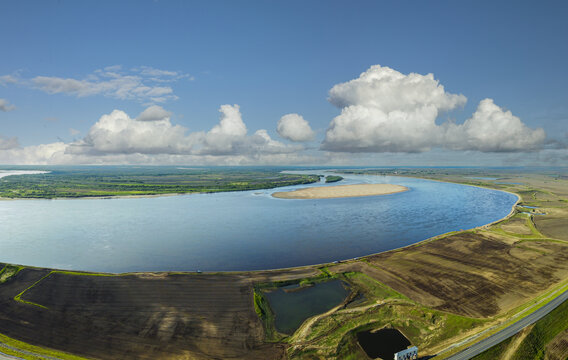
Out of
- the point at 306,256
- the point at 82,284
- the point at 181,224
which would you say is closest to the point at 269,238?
the point at 306,256

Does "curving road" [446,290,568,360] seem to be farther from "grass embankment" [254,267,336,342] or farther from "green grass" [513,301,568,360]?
"grass embankment" [254,267,336,342]

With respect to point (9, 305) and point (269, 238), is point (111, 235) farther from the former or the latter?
point (269, 238)

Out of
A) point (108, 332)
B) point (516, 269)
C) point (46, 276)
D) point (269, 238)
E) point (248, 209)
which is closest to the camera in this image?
point (108, 332)

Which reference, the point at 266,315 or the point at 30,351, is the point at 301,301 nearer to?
the point at 266,315

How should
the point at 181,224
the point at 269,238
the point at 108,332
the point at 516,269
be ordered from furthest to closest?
the point at 181,224 → the point at 269,238 → the point at 516,269 → the point at 108,332

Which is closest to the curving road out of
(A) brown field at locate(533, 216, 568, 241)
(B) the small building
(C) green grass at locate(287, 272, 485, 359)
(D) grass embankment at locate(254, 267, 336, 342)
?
(C) green grass at locate(287, 272, 485, 359)

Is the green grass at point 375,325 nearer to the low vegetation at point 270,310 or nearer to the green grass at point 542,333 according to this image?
the low vegetation at point 270,310

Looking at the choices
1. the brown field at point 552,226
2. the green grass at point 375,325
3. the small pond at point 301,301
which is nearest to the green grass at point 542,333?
the green grass at point 375,325

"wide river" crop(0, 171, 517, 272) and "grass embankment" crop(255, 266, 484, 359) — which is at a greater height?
"wide river" crop(0, 171, 517, 272)
